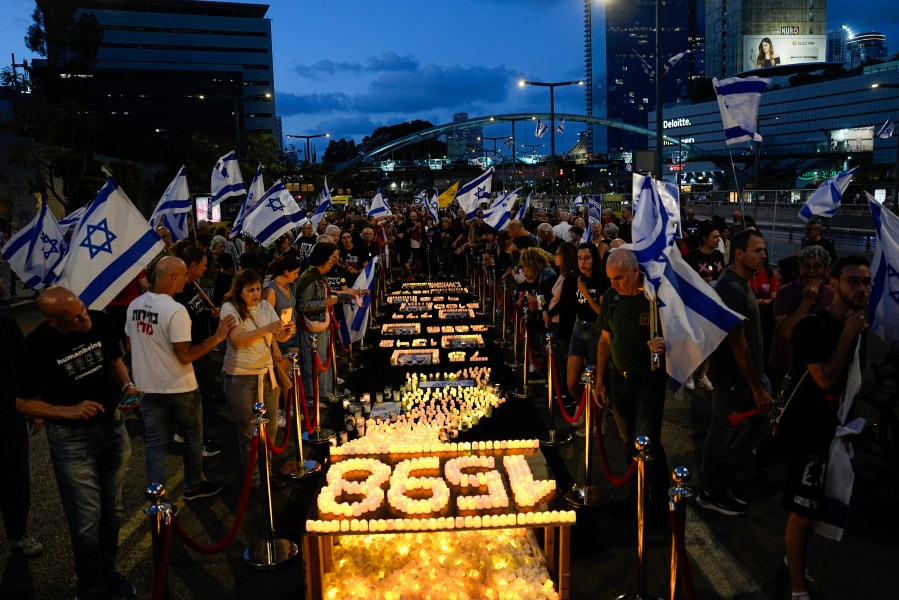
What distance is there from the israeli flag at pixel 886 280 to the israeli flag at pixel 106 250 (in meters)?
6.59

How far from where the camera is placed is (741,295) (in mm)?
5902

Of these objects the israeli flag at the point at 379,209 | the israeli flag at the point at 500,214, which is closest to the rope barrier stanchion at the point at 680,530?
the israeli flag at the point at 500,214

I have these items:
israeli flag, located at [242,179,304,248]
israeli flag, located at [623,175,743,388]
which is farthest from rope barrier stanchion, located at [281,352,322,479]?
israeli flag, located at [242,179,304,248]

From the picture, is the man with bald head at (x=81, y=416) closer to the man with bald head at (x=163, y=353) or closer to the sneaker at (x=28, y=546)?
the man with bald head at (x=163, y=353)

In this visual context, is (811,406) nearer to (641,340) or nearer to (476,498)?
(641,340)

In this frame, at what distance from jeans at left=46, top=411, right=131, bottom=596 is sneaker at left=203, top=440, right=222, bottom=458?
2809 millimetres

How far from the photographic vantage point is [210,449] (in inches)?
316

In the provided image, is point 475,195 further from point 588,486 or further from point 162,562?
point 162,562

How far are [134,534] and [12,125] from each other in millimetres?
28882

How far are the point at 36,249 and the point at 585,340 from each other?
8.54 meters

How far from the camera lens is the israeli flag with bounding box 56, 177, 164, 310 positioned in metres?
6.06

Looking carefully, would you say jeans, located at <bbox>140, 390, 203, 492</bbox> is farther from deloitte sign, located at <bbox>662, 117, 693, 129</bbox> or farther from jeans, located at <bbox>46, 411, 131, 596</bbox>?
deloitte sign, located at <bbox>662, 117, 693, 129</bbox>

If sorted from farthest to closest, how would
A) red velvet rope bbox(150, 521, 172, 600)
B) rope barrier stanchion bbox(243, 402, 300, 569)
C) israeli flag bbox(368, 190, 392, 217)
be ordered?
israeli flag bbox(368, 190, 392, 217) < rope barrier stanchion bbox(243, 402, 300, 569) < red velvet rope bbox(150, 521, 172, 600)

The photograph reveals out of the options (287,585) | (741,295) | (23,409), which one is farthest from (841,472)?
(23,409)
